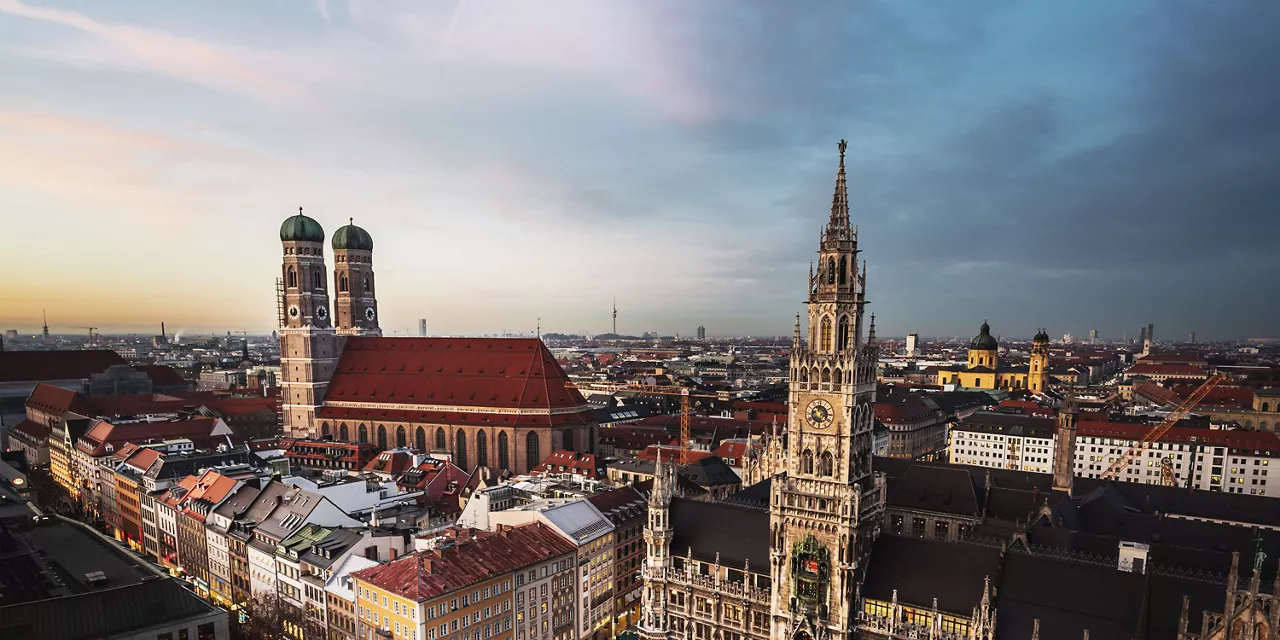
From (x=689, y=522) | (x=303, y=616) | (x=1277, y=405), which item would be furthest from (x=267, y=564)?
(x=1277, y=405)

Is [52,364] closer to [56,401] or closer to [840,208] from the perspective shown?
[56,401]

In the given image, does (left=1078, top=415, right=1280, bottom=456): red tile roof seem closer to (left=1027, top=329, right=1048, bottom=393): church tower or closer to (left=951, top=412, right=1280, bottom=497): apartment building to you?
(left=951, top=412, right=1280, bottom=497): apartment building

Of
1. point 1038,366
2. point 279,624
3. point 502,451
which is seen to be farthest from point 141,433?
point 1038,366

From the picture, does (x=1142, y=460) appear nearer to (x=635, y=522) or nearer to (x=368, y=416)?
(x=635, y=522)

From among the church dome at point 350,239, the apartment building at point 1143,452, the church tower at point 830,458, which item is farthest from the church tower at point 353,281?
the apartment building at point 1143,452

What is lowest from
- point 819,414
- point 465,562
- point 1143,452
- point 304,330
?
point 1143,452

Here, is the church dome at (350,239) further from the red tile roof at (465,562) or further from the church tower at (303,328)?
the red tile roof at (465,562)
